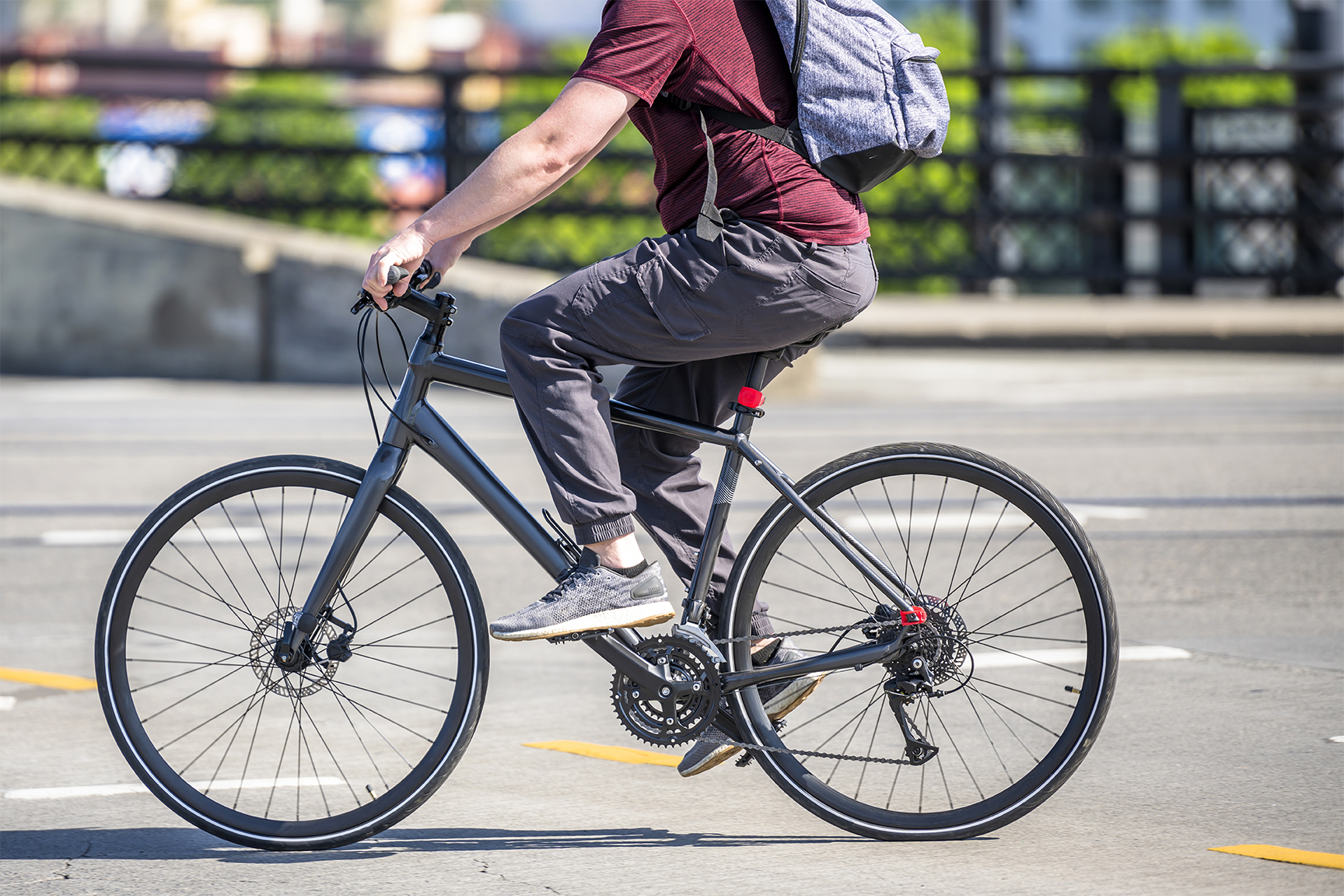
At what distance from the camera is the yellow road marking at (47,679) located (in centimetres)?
515

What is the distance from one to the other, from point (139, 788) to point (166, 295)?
9968mm

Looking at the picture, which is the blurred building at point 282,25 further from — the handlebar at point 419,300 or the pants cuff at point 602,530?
the pants cuff at point 602,530

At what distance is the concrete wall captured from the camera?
1350cm

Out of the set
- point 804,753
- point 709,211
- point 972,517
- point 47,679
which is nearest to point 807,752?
point 804,753

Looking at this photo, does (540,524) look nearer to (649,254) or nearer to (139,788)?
(649,254)

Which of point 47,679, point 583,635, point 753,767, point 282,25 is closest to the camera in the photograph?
point 583,635

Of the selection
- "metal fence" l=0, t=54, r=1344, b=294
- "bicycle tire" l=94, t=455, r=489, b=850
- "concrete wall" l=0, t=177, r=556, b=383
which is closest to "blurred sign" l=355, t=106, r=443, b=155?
"metal fence" l=0, t=54, r=1344, b=294

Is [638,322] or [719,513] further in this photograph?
[719,513]

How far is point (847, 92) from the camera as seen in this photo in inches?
139

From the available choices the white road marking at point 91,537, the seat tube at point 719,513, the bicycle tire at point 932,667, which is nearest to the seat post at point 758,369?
the seat tube at point 719,513

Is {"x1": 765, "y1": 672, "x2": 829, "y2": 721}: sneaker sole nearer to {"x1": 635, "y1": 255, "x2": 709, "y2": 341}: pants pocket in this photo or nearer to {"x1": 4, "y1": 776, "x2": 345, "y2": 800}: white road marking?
{"x1": 635, "y1": 255, "x2": 709, "y2": 341}: pants pocket

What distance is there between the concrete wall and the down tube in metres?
9.62

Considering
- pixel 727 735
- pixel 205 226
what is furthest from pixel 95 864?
pixel 205 226

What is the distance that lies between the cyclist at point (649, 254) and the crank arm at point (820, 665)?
0.67 feet
